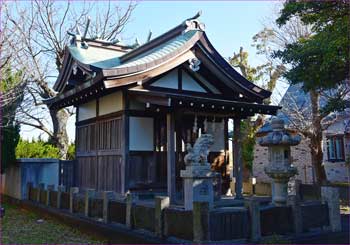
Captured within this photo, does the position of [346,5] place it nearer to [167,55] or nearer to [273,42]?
[167,55]

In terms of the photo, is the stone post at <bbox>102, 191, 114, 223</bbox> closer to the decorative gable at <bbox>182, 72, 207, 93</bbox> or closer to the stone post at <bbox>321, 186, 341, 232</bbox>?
the decorative gable at <bbox>182, 72, 207, 93</bbox>

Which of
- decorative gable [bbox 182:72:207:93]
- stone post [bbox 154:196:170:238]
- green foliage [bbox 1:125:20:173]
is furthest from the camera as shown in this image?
green foliage [bbox 1:125:20:173]

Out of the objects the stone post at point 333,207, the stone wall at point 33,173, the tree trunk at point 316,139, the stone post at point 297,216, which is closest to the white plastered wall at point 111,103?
the stone wall at point 33,173

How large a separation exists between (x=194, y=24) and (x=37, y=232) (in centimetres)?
834

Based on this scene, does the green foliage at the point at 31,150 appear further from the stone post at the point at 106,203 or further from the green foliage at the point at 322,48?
the green foliage at the point at 322,48

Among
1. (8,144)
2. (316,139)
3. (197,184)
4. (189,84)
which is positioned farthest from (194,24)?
(8,144)

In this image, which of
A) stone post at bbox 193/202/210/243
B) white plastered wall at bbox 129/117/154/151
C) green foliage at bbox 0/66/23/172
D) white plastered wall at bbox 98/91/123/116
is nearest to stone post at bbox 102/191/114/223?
white plastered wall at bbox 129/117/154/151

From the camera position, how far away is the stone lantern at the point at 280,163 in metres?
8.23

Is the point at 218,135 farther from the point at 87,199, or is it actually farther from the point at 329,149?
the point at 329,149

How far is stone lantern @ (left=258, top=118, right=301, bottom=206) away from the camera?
823 centimetres

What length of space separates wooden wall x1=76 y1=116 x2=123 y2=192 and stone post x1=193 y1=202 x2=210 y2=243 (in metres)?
5.15

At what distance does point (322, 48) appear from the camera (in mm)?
8109

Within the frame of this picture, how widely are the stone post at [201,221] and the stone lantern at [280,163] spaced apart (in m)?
2.59

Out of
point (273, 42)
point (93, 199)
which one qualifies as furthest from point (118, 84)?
point (273, 42)
